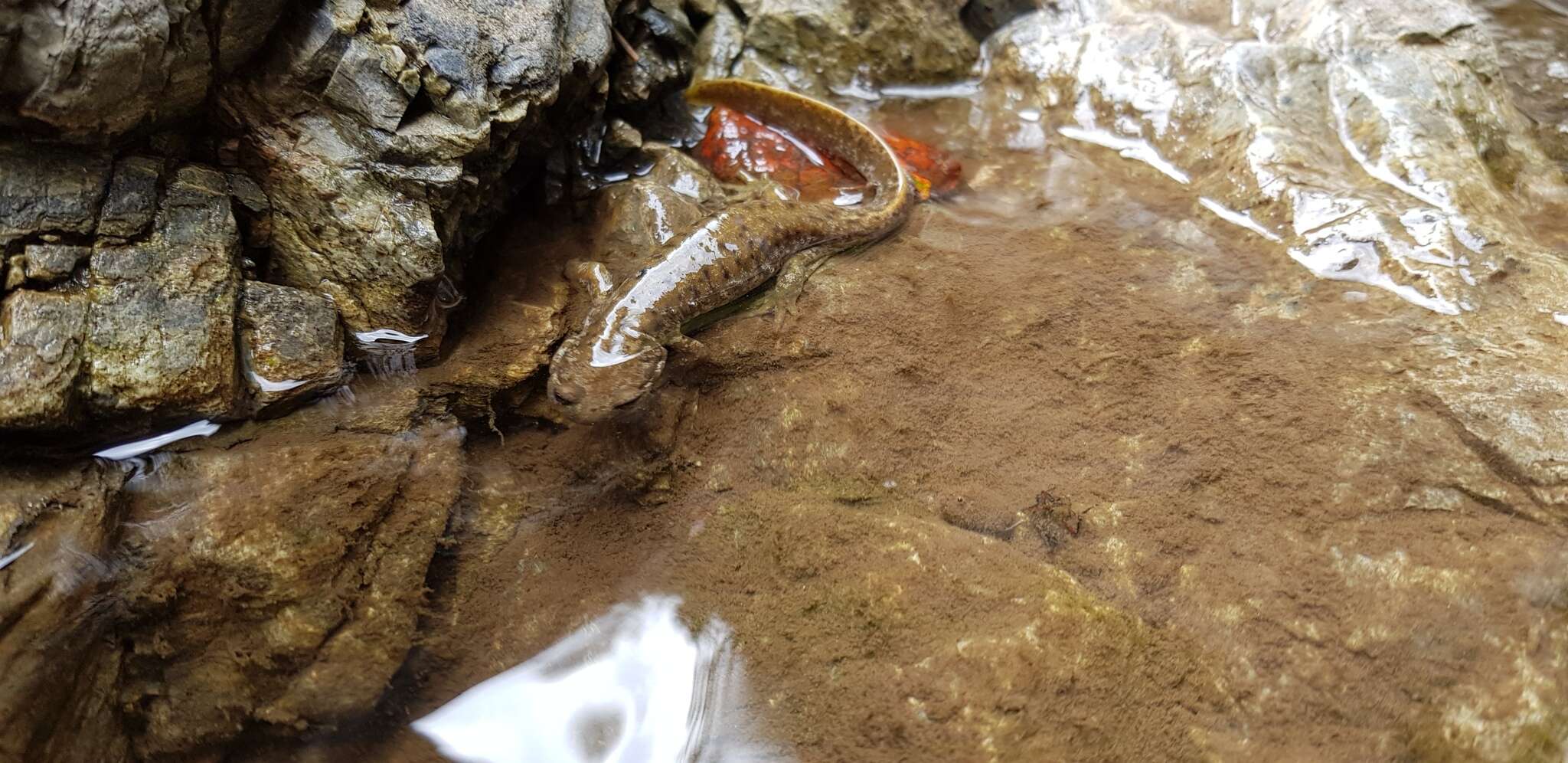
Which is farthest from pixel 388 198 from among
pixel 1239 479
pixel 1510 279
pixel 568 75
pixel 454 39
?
pixel 1510 279

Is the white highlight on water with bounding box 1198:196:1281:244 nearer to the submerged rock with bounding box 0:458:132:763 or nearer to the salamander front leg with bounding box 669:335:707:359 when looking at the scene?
the salamander front leg with bounding box 669:335:707:359

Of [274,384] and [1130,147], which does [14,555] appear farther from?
[1130,147]

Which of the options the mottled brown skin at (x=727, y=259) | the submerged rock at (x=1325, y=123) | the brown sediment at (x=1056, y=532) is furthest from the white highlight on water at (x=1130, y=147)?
the mottled brown skin at (x=727, y=259)

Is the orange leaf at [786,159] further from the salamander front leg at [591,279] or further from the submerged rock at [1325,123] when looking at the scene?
the salamander front leg at [591,279]

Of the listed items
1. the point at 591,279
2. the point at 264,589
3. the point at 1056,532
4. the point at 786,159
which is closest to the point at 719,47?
the point at 786,159

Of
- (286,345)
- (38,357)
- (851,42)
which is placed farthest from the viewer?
(851,42)

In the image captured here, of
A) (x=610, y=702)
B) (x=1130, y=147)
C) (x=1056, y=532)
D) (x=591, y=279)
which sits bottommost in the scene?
(x=610, y=702)

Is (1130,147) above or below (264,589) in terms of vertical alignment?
above
